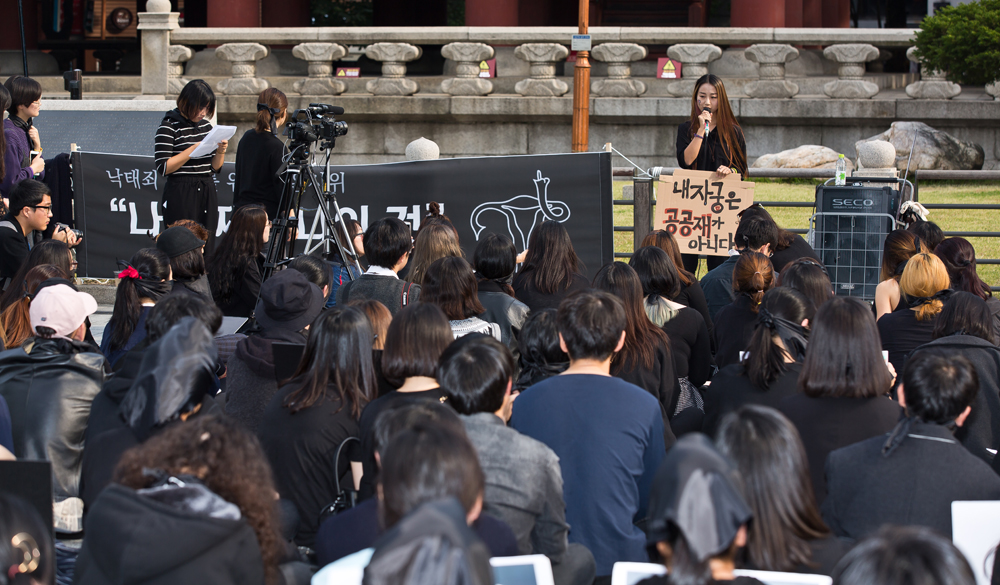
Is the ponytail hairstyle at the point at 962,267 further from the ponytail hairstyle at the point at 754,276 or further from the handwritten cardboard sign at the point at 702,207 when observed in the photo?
the handwritten cardboard sign at the point at 702,207

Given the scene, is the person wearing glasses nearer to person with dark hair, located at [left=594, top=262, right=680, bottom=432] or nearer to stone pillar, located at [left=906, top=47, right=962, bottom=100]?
person with dark hair, located at [left=594, top=262, right=680, bottom=432]

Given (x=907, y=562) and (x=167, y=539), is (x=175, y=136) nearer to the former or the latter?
(x=167, y=539)

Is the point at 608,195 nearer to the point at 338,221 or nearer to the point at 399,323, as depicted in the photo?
the point at 338,221

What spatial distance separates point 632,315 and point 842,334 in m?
1.25

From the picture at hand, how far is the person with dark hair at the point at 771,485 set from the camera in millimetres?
2176

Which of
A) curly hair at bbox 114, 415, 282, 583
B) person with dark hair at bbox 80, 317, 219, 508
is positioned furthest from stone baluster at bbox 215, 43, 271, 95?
curly hair at bbox 114, 415, 282, 583

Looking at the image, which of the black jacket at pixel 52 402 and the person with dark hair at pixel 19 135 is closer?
the black jacket at pixel 52 402

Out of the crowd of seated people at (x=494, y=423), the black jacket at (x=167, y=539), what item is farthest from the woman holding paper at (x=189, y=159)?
the black jacket at (x=167, y=539)

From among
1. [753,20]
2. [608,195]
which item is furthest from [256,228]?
[753,20]

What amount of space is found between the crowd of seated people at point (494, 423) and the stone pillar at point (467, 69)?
31.2ft

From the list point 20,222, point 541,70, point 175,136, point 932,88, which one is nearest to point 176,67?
point 541,70

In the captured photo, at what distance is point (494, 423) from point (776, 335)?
146 cm

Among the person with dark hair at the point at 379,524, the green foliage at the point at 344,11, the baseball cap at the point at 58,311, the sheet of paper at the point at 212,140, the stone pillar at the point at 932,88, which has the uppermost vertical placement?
the green foliage at the point at 344,11

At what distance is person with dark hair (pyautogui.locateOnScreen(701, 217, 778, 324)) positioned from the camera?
5.75 m
